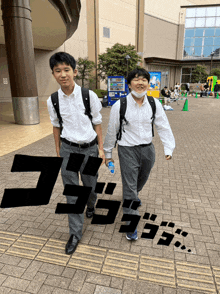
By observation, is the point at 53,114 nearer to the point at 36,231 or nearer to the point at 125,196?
the point at 125,196

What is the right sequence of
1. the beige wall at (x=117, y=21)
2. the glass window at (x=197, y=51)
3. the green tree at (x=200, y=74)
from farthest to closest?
the glass window at (x=197, y=51)
the green tree at (x=200, y=74)
the beige wall at (x=117, y=21)

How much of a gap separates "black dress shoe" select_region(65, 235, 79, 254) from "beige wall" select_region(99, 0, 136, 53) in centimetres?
2616

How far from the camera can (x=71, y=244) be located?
2.45 meters

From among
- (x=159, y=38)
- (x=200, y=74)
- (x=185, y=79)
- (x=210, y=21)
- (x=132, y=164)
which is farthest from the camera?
(x=185, y=79)

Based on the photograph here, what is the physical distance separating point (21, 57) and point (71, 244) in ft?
27.0

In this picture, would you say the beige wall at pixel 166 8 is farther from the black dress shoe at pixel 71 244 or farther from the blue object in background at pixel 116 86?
the black dress shoe at pixel 71 244

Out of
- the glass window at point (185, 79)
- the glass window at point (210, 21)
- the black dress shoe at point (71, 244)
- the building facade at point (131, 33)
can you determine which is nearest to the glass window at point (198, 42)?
the building facade at point (131, 33)

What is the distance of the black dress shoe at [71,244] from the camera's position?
2.40 m

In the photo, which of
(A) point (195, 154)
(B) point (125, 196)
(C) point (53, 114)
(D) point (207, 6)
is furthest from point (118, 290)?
(D) point (207, 6)

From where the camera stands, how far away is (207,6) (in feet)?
118

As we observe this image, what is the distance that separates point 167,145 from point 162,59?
112ft

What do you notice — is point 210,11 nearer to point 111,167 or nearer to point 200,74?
point 200,74

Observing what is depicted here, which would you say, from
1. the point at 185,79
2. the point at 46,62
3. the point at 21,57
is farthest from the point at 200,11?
the point at 21,57

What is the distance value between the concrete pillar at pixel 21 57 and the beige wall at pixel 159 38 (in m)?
26.6
